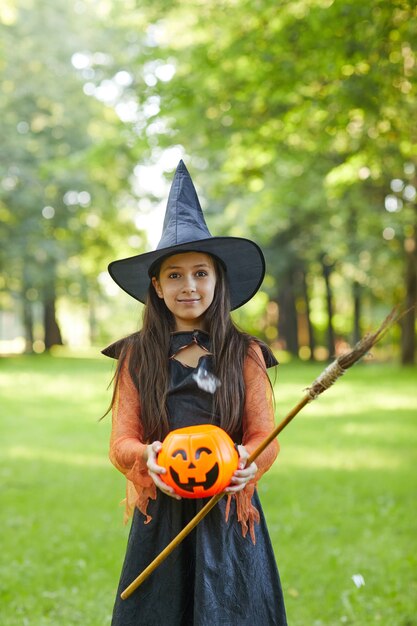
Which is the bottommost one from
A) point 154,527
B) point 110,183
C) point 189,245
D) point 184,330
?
point 154,527

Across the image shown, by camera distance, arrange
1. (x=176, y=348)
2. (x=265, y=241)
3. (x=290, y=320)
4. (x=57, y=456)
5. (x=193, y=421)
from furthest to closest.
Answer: (x=290, y=320) → (x=265, y=241) → (x=57, y=456) → (x=176, y=348) → (x=193, y=421)

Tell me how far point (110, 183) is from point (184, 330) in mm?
26937

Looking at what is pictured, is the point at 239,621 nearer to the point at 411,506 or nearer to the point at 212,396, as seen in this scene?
the point at 212,396

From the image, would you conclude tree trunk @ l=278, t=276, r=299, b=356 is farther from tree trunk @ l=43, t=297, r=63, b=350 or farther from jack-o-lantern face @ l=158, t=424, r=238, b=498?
jack-o-lantern face @ l=158, t=424, r=238, b=498

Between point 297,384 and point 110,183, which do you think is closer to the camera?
point 297,384

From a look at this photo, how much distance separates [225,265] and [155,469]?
33.3 inches

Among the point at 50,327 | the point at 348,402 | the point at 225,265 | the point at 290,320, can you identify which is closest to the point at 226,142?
the point at 225,265

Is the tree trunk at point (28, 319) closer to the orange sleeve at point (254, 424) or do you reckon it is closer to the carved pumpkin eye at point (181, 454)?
the orange sleeve at point (254, 424)

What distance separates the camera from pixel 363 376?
21.8 metres

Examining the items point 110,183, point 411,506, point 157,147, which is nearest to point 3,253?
point 110,183

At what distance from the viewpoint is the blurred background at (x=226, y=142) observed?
7281mm

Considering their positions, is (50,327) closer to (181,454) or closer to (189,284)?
(189,284)

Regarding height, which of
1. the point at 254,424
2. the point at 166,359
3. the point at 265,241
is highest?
the point at 265,241

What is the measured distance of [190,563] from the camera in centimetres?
277
